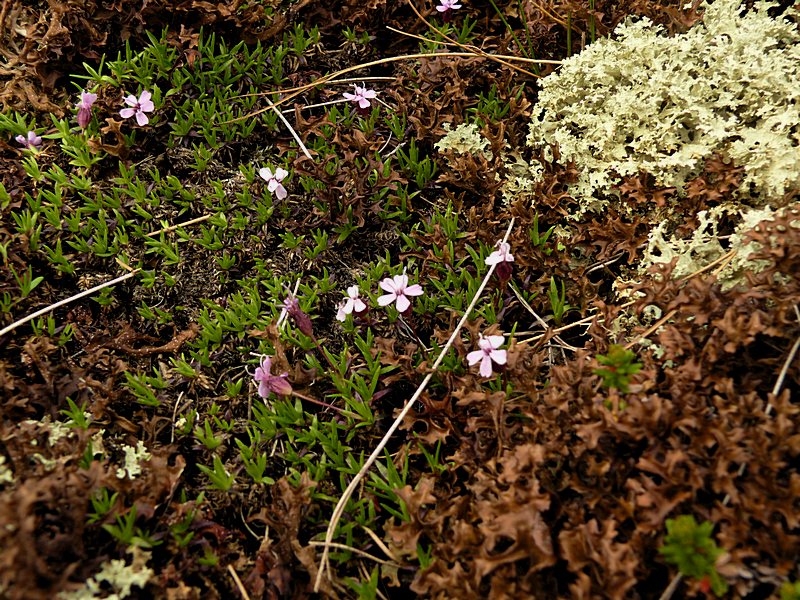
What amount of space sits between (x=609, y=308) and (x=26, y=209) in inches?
117

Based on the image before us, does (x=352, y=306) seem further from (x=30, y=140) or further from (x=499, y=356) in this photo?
(x=30, y=140)

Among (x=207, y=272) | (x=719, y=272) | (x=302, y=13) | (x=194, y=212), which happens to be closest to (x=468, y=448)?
(x=719, y=272)

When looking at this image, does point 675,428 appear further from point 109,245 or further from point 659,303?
point 109,245

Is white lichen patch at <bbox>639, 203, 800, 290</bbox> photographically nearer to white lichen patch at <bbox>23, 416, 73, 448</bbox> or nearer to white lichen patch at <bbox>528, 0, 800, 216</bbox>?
white lichen patch at <bbox>528, 0, 800, 216</bbox>

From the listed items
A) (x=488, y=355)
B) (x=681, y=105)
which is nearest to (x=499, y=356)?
(x=488, y=355)

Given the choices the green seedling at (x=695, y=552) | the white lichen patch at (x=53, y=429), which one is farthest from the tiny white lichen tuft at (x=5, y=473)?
the green seedling at (x=695, y=552)

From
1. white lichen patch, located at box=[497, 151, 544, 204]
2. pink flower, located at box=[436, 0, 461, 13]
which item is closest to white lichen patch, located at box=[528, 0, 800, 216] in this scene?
white lichen patch, located at box=[497, 151, 544, 204]

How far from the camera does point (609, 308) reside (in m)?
2.97

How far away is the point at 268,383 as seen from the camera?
2.81 metres

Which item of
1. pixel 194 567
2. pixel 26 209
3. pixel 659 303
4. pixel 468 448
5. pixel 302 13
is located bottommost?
pixel 194 567

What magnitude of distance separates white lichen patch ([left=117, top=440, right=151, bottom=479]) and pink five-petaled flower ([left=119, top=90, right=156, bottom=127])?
1822mm

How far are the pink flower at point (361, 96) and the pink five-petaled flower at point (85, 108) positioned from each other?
4.60 feet

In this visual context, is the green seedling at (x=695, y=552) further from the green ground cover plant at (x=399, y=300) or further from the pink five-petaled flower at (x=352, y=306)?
the pink five-petaled flower at (x=352, y=306)

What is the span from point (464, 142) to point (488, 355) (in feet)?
4.77
